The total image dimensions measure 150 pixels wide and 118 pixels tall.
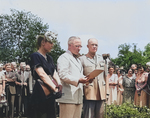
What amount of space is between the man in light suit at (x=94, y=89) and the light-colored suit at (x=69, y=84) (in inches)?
38.5

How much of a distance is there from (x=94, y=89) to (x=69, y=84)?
1.18 metres

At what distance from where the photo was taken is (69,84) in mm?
5422

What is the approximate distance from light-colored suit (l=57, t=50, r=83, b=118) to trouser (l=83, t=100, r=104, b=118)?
1.03 m

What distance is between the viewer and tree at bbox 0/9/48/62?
39.3m

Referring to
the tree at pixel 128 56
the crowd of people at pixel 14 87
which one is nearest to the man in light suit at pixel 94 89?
the crowd of people at pixel 14 87

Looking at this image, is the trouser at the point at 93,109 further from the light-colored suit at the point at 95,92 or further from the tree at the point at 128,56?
the tree at the point at 128,56

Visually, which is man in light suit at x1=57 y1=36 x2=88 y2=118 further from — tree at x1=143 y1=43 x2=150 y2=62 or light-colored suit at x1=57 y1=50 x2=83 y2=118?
tree at x1=143 y1=43 x2=150 y2=62

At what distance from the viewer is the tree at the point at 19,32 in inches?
1547

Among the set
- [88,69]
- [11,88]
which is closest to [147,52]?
[11,88]

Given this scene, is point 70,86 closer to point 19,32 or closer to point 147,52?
point 19,32

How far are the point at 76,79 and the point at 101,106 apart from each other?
1.43 meters

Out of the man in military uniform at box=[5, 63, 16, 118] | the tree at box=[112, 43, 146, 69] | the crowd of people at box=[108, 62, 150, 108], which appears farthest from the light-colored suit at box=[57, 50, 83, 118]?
the tree at box=[112, 43, 146, 69]

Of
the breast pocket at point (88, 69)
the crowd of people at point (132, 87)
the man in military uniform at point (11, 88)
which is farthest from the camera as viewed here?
the crowd of people at point (132, 87)

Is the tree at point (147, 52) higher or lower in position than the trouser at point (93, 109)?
higher
